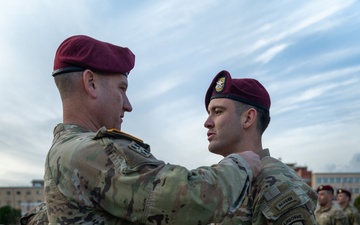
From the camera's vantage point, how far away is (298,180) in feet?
10.7

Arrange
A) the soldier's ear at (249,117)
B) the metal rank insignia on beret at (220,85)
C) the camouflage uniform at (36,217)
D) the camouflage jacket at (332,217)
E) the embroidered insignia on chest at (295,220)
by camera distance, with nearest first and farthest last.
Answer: the embroidered insignia on chest at (295,220) < the camouflage uniform at (36,217) < the soldier's ear at (249,117) < the metal rank insignia on beret at (220,85) < the camouflage jacket at (332,217)

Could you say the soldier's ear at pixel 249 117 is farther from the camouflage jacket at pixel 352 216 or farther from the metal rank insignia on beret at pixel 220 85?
the camouflage jacket at pixel 352 216

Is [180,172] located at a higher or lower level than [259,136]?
lower

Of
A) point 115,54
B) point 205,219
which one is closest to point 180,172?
point 205,219

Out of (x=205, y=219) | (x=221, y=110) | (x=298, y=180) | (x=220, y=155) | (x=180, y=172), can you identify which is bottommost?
(x=205, y=219)

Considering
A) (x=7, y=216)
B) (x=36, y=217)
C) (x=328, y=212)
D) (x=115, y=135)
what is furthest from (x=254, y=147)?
(x=7, y=216)

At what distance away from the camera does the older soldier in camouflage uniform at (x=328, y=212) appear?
11.6 metres

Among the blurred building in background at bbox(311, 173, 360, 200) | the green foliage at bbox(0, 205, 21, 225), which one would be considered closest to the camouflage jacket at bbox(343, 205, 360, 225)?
the green foliage at bbox(0, 205, 21, 225)

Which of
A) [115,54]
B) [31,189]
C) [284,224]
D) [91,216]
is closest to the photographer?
[91,216]

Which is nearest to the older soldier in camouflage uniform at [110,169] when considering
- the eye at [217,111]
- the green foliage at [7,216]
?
the eye at [217,111]

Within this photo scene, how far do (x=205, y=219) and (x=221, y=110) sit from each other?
70.8 inches

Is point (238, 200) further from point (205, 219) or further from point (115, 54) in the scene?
point (115, 54)

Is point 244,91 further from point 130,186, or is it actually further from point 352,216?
point 352,216

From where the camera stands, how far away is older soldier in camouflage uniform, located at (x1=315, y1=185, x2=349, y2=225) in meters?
11.6
